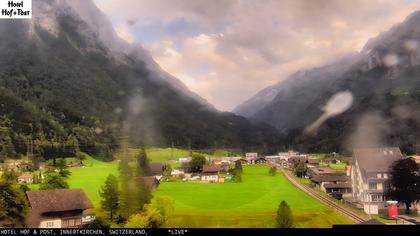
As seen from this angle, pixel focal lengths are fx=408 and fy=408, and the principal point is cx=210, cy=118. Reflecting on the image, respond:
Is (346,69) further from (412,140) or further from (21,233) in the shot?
(21,233)

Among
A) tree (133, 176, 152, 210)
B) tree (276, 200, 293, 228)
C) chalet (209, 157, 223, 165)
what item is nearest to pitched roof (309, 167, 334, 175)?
tree (276, 200, 293, 228)

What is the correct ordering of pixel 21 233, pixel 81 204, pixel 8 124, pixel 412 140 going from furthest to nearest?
pixel 8 124
pixel 412 140
pixel 81 204
pixel 21 233

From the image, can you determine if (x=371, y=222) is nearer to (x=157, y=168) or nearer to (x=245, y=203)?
(x=245, y=203)

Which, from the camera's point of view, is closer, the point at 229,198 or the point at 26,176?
the point at 26,176

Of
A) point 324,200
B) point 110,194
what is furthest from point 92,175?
point 324,200

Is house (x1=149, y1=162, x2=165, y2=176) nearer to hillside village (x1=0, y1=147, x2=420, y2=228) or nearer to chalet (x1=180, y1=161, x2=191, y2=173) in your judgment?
hillside village (x1=0, y1=147, x2=420, y2=228)

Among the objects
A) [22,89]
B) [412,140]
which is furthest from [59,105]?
[412,140]
